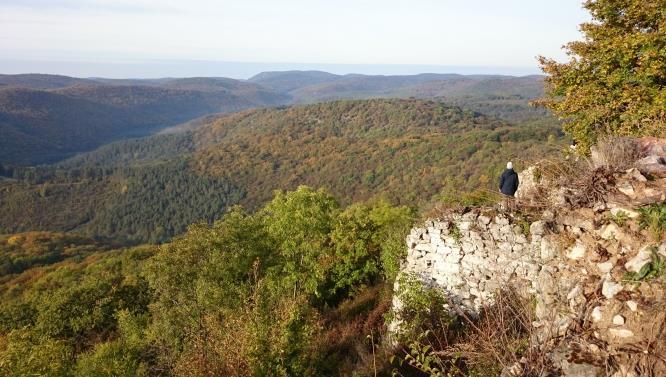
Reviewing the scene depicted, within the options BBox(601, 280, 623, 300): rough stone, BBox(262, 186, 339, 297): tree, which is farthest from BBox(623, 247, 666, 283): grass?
BBox(262, 186, 339, 297): tree

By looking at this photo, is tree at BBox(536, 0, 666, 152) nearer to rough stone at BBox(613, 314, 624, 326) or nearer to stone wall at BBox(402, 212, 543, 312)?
stone wall at BBox(402, 212, 543, 312)

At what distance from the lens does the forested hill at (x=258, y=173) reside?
371ft

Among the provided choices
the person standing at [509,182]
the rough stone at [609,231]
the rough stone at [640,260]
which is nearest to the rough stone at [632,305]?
the rough stone at [640,260]

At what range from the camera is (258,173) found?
516 ft

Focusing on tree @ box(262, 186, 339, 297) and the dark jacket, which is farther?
tree @ box(262, 186, 339, 297)

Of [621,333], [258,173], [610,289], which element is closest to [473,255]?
[610,289]

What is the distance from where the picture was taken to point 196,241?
17.1 metres

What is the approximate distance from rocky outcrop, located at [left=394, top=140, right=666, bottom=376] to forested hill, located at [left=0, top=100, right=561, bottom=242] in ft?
280

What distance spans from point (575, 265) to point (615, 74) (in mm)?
8870

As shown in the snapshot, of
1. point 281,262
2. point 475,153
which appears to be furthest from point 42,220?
point 281,262

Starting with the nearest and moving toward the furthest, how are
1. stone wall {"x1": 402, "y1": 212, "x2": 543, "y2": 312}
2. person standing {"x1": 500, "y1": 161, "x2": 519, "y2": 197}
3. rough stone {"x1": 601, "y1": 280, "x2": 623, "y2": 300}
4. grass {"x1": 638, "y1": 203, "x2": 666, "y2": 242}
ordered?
rough stone {"x1": 601, "y1": 280, "x2": 623, "y2": 300}
grass {"x1": 638, "y1": 203, "x2": 666, "y2": 242}
stone wall {"x1": 402, "y1": 212, "x2": 543, "y2": 312}
person standing {"x1": 500, "y1": 161, "x2": 519, "y2": 197}

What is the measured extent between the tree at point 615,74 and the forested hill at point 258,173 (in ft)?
263

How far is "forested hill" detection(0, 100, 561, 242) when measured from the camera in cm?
11312

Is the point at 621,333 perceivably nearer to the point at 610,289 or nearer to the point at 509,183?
the point at 610,289
